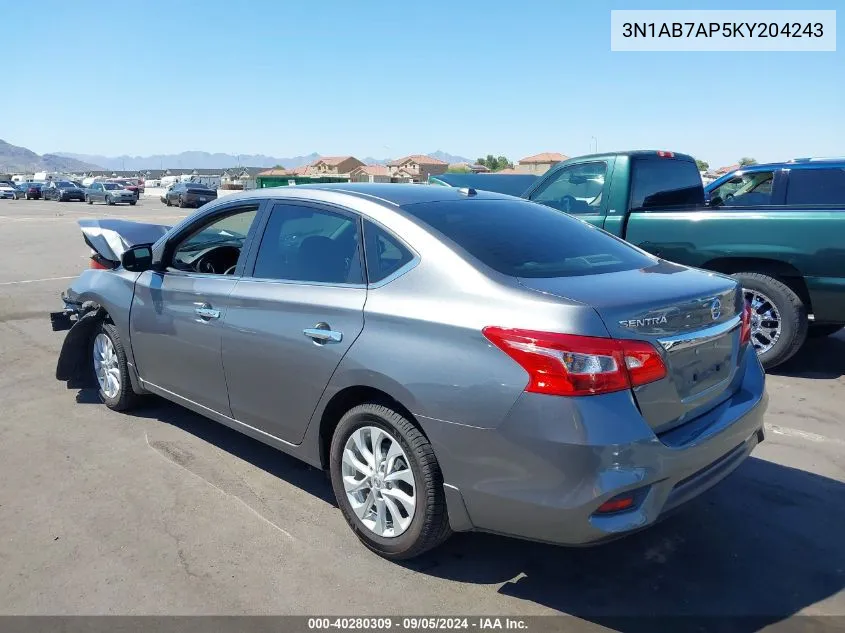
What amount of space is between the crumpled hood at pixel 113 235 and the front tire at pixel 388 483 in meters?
3.20

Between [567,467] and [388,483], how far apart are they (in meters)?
0.94

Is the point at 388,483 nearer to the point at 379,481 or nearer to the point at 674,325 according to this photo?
the point at 379,481

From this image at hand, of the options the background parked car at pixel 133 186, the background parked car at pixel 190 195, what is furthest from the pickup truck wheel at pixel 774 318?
the background parked car at pixel 133 186

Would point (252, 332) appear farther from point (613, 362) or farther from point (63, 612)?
point (613, 362)

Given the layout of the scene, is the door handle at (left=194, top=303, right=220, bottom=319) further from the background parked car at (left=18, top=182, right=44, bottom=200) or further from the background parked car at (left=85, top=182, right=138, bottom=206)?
the background parked car at (left=18, top=182, right=44, bottom=200)

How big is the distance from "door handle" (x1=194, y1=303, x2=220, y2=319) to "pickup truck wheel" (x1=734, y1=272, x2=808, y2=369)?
4470 mm

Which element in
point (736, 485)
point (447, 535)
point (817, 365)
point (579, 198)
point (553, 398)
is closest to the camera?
point (553, 398)

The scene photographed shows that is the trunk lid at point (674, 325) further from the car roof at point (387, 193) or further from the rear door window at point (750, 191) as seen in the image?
the rear door window at point (750, 191)

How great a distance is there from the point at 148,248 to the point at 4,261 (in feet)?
37.6

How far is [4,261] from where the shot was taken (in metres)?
14.0

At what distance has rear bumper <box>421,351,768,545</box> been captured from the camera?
8.40 ft

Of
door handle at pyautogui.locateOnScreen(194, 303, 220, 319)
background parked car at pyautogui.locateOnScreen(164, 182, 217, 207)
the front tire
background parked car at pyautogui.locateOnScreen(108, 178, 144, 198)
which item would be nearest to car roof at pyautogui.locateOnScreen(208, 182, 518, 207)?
door handle at pyautogui.locateOnScreen(194, 303, 220, 319)

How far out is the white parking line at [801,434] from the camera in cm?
468

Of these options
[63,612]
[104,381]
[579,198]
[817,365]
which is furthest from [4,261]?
[817,365]
